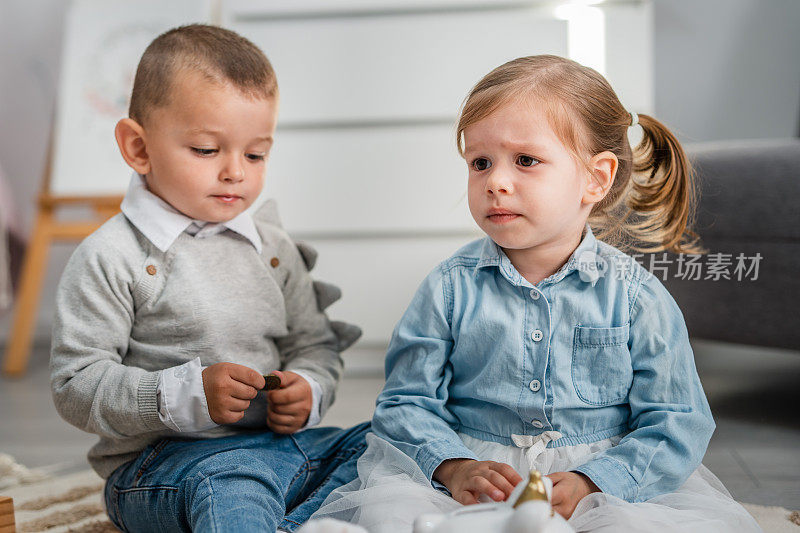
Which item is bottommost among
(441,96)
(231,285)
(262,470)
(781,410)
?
(781,410)

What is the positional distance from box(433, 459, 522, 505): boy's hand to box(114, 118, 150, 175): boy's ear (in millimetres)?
506

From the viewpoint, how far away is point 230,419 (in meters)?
0.82

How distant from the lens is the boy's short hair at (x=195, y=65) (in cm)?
90

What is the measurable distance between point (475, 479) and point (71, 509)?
59 centimetres

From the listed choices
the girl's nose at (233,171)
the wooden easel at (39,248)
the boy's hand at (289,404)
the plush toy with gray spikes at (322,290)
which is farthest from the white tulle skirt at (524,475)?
the wooden easel at (39,248)

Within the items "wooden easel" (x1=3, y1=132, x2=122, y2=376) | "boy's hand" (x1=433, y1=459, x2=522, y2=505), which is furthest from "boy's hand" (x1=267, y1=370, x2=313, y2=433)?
"wooden easel" (x1=3, y1=132, x2=122, y2=376)

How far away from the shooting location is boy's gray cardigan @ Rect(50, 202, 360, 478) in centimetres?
83

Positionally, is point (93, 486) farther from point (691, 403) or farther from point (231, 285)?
point (691, 403)

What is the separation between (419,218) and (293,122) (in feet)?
1.22

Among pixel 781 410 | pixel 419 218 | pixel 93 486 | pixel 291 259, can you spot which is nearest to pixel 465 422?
pixel 291 259

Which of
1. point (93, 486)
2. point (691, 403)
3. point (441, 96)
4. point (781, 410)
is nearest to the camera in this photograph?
point (691, 403)

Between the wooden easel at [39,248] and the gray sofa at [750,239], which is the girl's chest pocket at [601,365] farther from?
the wooden easel at [39,248]

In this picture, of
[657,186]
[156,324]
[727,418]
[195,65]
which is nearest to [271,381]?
[156,324]

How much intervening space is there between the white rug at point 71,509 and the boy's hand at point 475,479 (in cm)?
37
